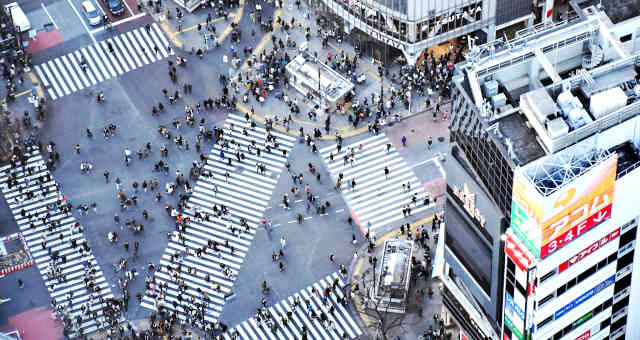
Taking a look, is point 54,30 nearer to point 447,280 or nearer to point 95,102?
point 95,102

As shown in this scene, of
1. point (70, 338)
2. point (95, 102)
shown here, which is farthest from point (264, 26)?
point (70, 338)

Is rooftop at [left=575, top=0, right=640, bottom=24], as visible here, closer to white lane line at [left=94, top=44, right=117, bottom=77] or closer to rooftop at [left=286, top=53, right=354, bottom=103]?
rooftop at [left=286, top=53, right=354, bottom=103]

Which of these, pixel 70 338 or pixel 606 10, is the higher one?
pixel 70 338

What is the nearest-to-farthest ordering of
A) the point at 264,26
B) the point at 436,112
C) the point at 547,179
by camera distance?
the point at 547,179, the point at 436,112, the point at 264,26

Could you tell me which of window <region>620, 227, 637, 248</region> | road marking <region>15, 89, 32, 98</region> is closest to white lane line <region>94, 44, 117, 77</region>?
road marking <region>15, 89, 32, 98</region>

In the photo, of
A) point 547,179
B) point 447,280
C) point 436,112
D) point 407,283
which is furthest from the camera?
point 436,112

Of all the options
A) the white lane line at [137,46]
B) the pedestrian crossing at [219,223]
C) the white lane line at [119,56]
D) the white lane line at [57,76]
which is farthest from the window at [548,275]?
the white lane line at [57,76]
